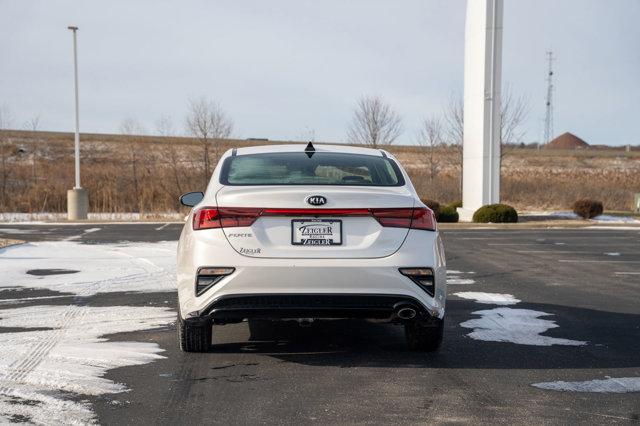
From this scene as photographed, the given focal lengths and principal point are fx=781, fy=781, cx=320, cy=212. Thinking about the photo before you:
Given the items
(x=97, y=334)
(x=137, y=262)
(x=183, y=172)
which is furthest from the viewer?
(x=183, y=172)

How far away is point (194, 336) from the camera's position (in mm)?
6027

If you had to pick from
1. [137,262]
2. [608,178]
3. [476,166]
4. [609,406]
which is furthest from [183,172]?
[609,406]

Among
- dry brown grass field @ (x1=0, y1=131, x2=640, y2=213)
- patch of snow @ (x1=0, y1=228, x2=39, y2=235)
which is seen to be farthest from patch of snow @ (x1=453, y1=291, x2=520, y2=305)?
dry brown grass field @ (x1=0, y1=131, x2=640, y2=213)

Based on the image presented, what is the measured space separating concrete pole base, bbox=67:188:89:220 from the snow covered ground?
15.4 meters

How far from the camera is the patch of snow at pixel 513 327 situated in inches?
269

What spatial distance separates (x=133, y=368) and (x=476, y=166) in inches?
958

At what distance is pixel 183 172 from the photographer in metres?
40.7

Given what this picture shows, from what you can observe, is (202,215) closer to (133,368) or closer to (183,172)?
(133,368)

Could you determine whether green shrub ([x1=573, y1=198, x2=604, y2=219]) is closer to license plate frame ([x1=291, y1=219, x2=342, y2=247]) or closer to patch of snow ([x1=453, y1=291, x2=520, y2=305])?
patch of snow ([x1=453, y1=291, x2=520, y2=305])

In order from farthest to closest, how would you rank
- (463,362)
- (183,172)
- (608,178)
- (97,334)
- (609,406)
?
(608,178)
(183,172)
(97,334)
(463,362)
(609,406)

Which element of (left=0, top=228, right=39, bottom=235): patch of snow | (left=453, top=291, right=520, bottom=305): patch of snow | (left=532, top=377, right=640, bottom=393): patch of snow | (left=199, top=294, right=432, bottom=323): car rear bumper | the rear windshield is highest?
the rear windshield

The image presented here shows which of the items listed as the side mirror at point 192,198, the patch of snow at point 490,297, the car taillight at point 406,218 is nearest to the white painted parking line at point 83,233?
the patch of snow at point 490,297

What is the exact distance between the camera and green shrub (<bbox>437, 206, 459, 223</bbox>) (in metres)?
28.1

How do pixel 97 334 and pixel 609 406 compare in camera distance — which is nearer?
pixel 609 406
